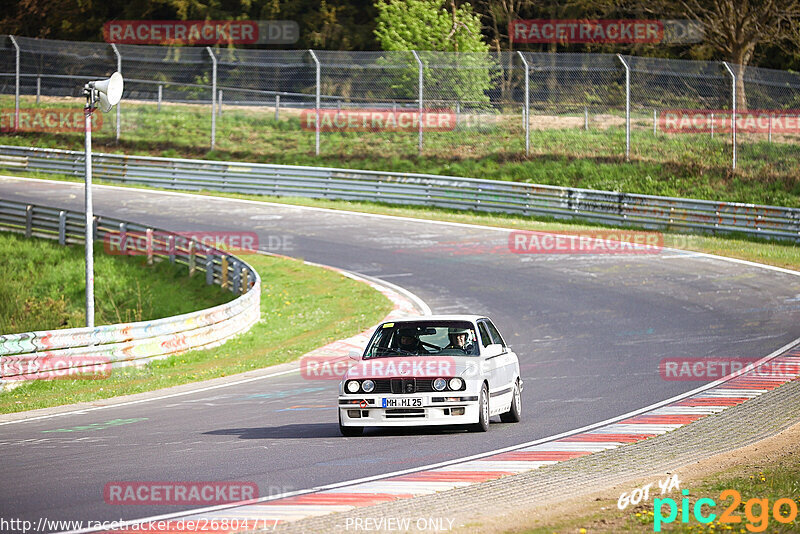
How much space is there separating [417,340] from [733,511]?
538cm

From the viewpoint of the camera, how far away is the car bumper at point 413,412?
441 inches

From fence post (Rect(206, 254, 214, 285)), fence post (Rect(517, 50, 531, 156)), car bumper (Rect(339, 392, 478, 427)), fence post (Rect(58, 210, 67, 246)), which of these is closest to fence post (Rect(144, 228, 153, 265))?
fence post (Rect(206, 254, 214, 285))

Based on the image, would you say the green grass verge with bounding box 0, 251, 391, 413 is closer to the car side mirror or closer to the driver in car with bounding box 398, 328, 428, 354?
the driver in car with bounding box 398, 328, 428, 354

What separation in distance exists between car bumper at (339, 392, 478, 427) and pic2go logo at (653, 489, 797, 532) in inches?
145

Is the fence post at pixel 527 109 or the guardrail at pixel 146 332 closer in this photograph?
the guardrail at pixel 146 332

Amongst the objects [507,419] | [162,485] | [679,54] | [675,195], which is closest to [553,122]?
[675,195]

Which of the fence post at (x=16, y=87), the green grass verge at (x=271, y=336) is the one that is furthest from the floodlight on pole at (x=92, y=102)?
the fence post at (x=16, y=87)

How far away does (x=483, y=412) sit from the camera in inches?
454

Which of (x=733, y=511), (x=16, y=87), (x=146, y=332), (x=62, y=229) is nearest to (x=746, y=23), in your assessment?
(x=62, y=229)

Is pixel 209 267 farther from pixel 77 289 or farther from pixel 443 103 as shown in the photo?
pixel 443 103

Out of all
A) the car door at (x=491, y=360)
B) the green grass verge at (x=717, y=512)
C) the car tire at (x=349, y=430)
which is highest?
the car door at (x=491, y=360)

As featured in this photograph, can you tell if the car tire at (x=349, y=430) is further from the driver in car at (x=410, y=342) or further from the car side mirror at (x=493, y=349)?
the car side mirror at (x=493, y=349)

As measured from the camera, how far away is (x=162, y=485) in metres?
8.75

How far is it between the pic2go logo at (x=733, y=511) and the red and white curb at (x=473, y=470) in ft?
6.33
